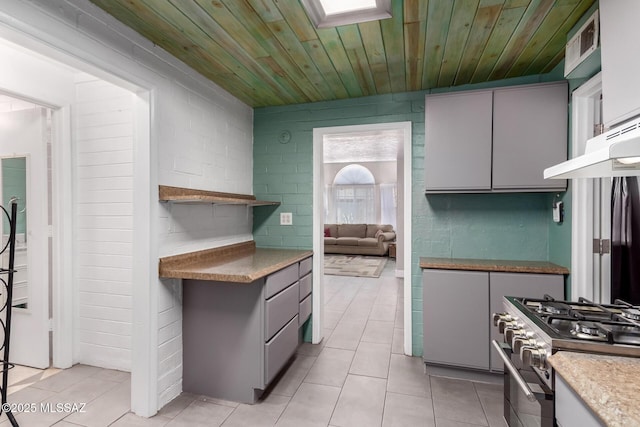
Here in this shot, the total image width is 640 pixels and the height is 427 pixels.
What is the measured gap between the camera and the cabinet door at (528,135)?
217 centimetres

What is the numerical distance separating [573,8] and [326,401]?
271cm

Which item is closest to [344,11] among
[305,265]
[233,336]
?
[305,265]

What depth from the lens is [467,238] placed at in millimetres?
2635

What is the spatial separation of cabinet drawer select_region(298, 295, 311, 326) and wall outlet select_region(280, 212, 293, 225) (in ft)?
2.50

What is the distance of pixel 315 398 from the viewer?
82.4 inches

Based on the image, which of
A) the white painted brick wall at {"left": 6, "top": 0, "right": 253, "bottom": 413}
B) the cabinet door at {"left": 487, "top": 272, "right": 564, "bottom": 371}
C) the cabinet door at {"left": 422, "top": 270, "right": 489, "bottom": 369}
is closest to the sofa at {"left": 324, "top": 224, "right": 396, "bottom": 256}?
the white painted brick wall at {"left": 6, "top": 0, "right": 253, "bottom": 413}

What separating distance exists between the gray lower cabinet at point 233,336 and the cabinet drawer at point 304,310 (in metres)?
0.41

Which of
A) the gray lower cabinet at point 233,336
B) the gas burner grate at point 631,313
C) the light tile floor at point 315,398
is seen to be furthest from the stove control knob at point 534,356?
the gray lower cabinet at point 233,336

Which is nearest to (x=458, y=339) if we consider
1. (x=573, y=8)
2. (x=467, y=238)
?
(x=467, y=238)

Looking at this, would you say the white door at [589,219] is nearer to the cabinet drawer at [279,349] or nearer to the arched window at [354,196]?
the cabinet drawer at [279,349]

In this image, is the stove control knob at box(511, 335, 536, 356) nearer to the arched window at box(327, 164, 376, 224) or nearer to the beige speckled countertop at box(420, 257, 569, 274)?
the beige speckled countertop at box(420, 257, 569, 274)

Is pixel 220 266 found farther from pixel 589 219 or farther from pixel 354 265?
pixel 354 265

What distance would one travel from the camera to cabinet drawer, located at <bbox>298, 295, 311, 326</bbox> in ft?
8.79

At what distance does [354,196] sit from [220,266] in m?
7.83
